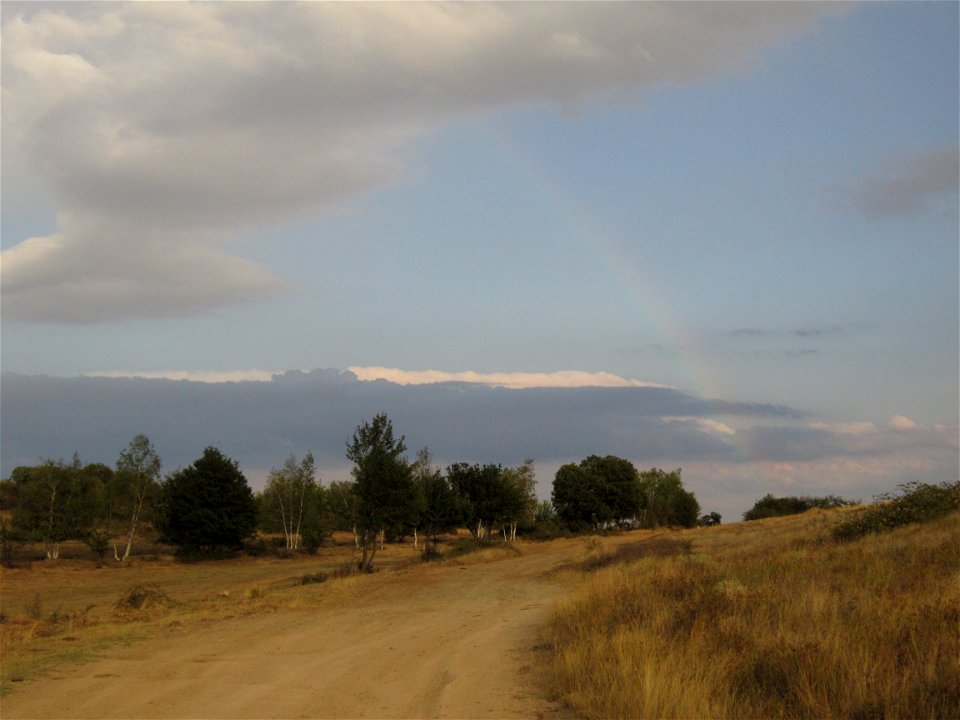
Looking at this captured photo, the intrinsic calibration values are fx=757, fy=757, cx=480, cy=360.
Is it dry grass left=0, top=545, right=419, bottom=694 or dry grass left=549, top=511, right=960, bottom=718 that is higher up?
dry grass left=549, top=511, right=960, bottom=718

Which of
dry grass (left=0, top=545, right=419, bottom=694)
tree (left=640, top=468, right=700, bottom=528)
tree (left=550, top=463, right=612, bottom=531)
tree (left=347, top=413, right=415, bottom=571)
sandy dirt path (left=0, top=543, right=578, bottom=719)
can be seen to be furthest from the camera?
tree (left=640, top=468, right=700, bottom=528)

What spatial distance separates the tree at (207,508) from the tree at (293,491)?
5903 mm

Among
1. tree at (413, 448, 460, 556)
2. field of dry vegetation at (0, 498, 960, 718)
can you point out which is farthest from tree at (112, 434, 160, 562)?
field of dry vegetation at (0, 498, 960, 718)

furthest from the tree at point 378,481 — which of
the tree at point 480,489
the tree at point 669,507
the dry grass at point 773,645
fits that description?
the tree at point 669,507

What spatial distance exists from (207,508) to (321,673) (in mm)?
56229

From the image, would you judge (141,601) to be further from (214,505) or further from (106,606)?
(214,505)

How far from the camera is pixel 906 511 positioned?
88.1 feet

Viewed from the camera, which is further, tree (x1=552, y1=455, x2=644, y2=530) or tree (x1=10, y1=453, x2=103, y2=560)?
tree (x1=552, y1=455, x2=644, y2=530)

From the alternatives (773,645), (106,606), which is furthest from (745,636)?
(106,606)

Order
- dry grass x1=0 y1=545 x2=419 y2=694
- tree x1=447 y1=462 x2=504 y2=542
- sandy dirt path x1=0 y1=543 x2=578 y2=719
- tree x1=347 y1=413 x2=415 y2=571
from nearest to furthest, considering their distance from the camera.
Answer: sandy dirt path x1=0 y1=543 x2=578 y2=719, dry grass x1=0 y1=545 x2=419 y2=694, tree x1=347 y1=413 x2=415 y2=571, tree x1=447 y1=462 x2=504 y2=542

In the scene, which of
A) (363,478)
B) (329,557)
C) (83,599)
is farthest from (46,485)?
(363,478)

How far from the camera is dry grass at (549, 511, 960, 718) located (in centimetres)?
752

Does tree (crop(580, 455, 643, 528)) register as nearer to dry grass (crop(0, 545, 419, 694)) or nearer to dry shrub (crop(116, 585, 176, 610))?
dry grass (crop(0, 545, 419, 694))

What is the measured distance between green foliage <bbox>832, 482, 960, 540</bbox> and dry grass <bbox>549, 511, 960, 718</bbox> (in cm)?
1228
